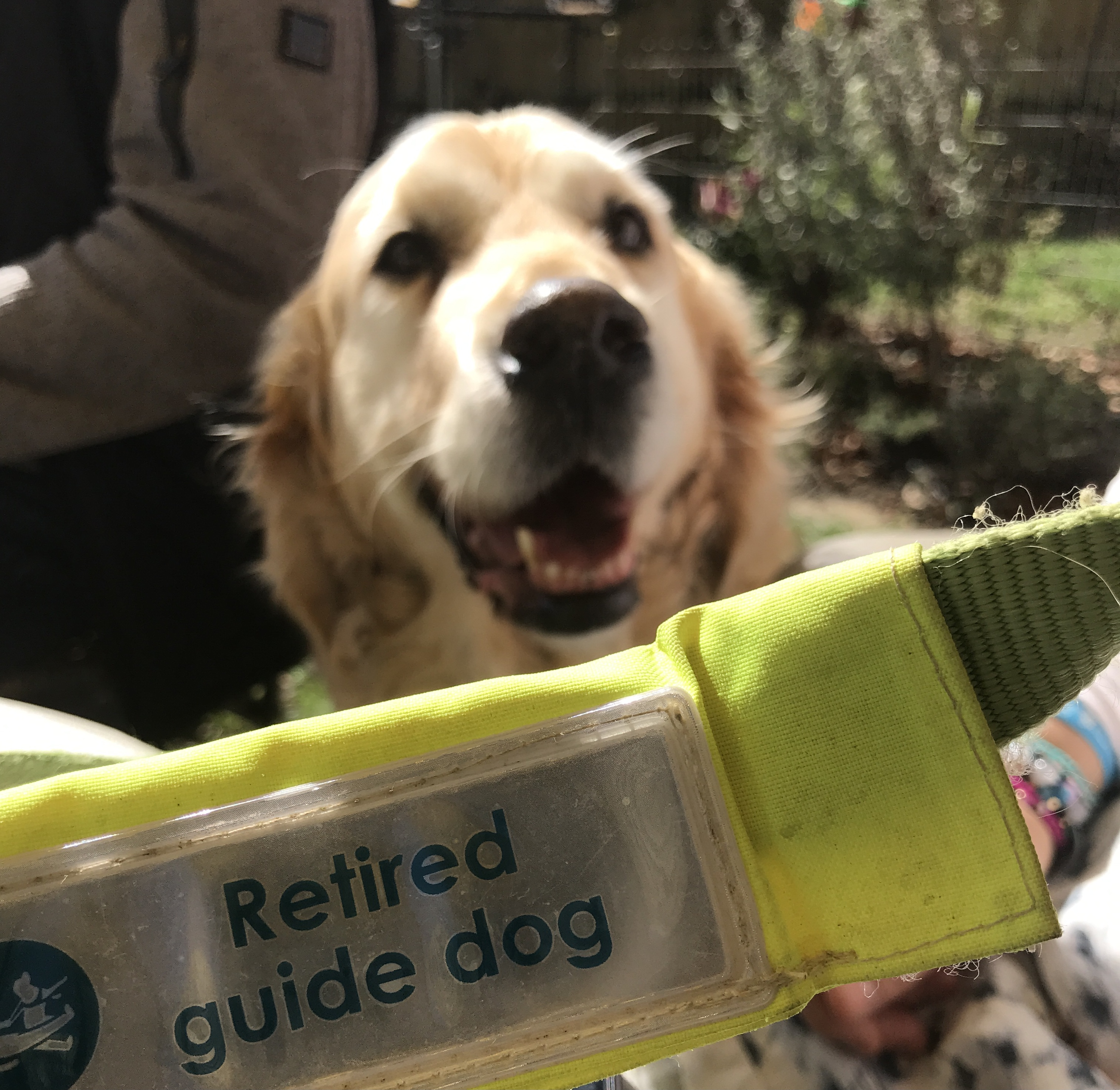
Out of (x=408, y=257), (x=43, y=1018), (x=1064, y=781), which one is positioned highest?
(x=408, y=257)

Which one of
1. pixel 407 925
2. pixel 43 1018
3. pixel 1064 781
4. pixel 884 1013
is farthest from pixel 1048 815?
pixel 43 1018

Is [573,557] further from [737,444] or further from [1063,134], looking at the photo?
[1063,134]

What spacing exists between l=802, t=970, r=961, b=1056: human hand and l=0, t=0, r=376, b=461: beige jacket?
1.81 feet

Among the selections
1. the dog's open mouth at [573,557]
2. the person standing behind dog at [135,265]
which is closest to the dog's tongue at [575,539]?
the dog's open mouth at [573,557]

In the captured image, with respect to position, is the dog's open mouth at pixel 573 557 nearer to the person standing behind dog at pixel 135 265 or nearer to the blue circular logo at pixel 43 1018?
the person standing behind dog at pixel 135 265

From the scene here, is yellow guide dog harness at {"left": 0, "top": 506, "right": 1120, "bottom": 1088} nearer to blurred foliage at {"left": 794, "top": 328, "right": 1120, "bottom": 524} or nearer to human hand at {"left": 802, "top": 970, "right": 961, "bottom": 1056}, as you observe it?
human hand at {"left": 802, "top": 970, "right": 961, "bottom": 1056}

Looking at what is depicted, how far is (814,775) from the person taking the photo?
0.86 ft

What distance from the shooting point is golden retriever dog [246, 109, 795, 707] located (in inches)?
19.8

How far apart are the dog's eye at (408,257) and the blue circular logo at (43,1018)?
0.46m

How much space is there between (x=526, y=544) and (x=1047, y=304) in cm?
61

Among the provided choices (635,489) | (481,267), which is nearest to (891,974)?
(635,489)

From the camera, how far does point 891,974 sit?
0.27 metres

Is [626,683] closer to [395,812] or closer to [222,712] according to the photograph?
[395,812]

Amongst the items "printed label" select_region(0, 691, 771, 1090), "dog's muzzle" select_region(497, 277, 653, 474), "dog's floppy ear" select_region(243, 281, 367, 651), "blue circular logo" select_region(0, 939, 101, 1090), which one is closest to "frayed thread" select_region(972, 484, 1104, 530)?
"printed label" select_region(0, 691, 771, 1090)
